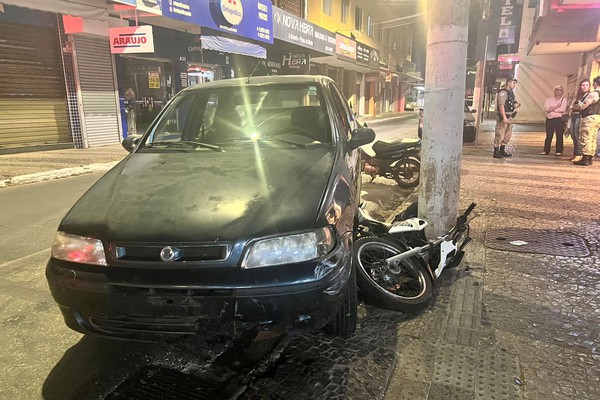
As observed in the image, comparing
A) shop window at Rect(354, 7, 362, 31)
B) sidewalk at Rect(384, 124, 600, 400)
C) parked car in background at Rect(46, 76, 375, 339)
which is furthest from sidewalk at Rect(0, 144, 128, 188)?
shop window at Rect(354, 7, 362, 31)

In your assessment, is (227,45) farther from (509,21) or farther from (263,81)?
(509,21)

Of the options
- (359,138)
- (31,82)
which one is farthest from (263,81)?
(31,82)

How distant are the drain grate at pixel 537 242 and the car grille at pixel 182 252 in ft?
11.5

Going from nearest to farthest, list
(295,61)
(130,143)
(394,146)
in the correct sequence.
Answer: (130,143), (394,146), (295,61)

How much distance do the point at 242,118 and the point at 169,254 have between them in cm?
204

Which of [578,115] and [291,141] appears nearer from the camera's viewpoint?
[291,141]

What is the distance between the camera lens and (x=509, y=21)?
68.8 feet

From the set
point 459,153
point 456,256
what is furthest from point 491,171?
point 456,256

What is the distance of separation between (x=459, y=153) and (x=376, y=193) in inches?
142

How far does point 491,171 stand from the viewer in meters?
9.39

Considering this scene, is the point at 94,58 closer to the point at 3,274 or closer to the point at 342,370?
the point at 3,274

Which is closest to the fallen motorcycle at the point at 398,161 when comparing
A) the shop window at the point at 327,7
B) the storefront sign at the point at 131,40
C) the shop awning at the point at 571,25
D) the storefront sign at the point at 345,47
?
the storefront sign at the point at 131,40

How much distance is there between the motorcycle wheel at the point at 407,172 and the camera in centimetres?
815

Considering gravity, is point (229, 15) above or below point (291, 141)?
above
